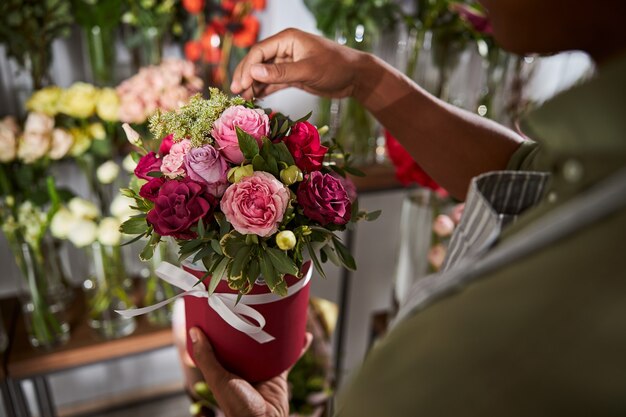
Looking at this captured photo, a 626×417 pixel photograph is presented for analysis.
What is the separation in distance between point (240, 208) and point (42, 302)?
886 mm

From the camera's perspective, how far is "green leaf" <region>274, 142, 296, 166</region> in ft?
2.05

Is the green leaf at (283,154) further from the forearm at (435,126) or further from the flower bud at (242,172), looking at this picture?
the forearm at (435,126)

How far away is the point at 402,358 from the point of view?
45cm

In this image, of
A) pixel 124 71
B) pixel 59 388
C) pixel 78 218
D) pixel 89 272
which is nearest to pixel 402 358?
pixel 78 218

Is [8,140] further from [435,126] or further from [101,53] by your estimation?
[435,126]

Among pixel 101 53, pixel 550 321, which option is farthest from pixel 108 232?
pixel 550 321

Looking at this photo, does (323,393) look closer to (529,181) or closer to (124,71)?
(529,181)

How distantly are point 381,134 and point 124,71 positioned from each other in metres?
0.78

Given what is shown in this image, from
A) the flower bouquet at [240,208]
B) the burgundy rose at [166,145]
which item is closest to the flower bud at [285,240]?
the flower bouquet at [240,208]

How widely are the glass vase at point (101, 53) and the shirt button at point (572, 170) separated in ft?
3.87

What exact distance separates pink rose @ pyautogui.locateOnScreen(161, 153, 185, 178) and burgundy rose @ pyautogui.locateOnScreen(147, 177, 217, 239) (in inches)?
0.8

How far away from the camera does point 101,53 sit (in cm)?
127

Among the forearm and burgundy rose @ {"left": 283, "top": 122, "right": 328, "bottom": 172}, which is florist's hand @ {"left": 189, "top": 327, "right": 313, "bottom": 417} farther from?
the forearm

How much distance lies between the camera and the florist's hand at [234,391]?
2.21ft
